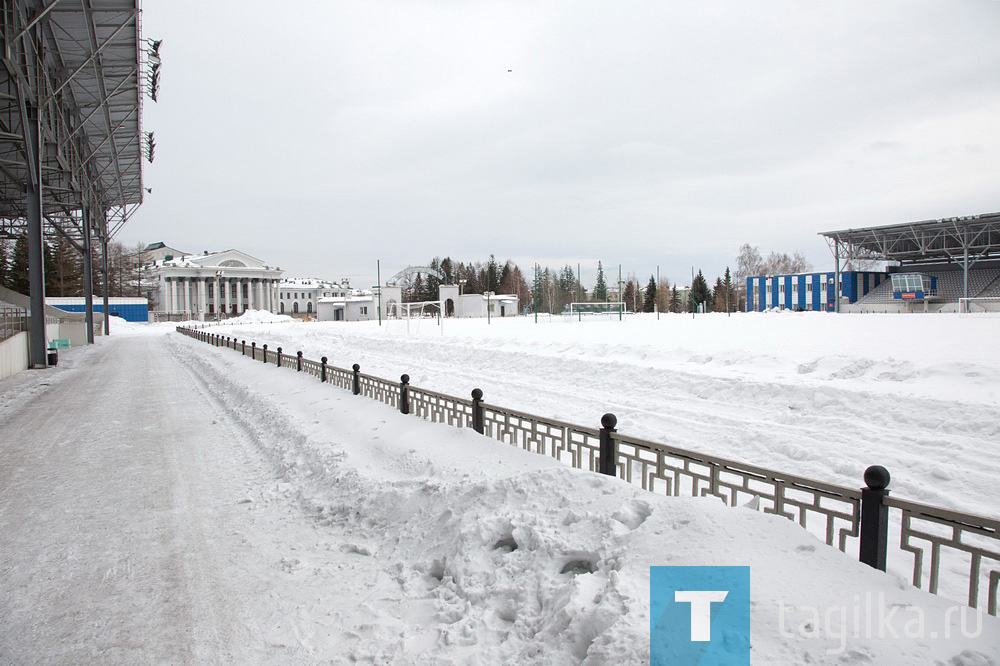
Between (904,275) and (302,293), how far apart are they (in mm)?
111290

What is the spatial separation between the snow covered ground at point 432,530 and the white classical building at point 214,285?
95082 mm

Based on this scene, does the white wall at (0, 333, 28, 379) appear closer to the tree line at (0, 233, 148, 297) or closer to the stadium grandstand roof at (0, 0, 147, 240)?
the stadium grandstand roof at (0, 0, 147, 240)

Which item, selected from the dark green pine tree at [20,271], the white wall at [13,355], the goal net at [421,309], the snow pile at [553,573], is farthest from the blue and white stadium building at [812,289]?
the dark green pine tree at [20,271]

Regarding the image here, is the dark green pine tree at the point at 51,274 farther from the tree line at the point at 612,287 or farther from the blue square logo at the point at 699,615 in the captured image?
the blue square logo at the point at 699,615

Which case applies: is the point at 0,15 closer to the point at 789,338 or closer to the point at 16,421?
the point at 16,421

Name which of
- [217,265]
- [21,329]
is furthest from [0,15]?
[217,265]

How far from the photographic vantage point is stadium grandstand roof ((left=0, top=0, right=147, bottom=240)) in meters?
19.2

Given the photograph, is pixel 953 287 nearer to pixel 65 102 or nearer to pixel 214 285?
pixel 65 102

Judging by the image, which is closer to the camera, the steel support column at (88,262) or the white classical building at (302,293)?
the steel support column at (88,262)

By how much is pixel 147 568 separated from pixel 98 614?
682 mm

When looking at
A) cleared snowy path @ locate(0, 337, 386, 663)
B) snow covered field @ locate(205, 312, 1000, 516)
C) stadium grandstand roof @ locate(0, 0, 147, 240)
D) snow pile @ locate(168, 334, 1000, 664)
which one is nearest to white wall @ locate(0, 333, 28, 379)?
stadium grandstand roof @ locate(0, 0, 147, 240)

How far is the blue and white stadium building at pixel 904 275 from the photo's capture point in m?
55.4

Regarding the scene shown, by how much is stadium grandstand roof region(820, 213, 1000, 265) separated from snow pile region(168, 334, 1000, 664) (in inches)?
2529

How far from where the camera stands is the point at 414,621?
11.8ft
